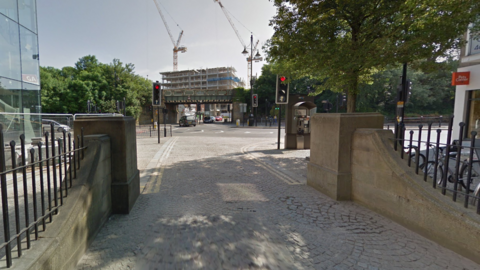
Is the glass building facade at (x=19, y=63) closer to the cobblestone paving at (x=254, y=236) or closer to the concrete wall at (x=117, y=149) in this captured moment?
the concrete wall at (x=117, y=149)

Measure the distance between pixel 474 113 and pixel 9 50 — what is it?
20.7 meters

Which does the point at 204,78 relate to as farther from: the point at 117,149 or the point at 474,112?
the point at 117,149

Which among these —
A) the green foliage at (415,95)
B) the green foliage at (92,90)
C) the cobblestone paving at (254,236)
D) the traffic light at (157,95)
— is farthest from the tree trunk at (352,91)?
the green foliage at (92,90)

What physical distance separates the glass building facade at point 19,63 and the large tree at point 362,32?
9.26 m

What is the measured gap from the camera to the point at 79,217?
2680 millimetres

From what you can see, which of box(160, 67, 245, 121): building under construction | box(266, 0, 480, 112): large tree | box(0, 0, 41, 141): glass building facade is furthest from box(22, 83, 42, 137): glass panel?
box(160, 67, 245, 121): building under construction

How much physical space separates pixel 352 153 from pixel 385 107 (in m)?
46.8

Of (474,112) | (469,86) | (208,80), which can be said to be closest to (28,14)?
(469,86)

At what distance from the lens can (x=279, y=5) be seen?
7730 millimetres

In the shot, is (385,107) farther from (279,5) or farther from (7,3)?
(7,3)

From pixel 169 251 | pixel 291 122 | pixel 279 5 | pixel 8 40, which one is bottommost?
pixel 169 251

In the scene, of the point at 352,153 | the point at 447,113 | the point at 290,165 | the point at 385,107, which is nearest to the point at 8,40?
the point at 290,165

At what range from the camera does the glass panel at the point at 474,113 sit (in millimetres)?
11867

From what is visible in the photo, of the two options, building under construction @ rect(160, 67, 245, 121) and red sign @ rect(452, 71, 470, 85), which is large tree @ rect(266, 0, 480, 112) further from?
building under construction @ rect(160, 67, 245, 121)
